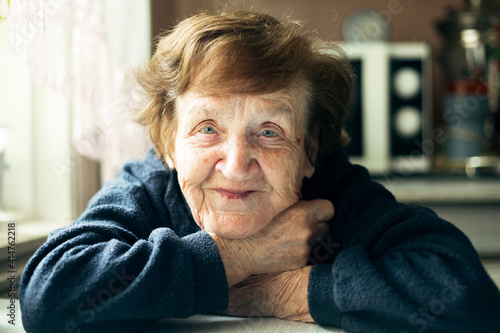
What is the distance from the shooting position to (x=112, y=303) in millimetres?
720

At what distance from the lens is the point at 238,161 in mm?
834

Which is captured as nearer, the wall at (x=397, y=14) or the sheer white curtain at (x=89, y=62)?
the sheer white curtain at (x=89, y=62)

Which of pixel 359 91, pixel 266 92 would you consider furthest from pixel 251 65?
pixel 359 91

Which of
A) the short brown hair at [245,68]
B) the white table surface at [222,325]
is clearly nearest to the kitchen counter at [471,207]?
the short brown hair at [245,68]

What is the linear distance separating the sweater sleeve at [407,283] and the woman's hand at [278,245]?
0.23 ft

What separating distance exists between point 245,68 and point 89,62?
0.66 meters

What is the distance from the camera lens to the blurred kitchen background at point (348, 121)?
120cm

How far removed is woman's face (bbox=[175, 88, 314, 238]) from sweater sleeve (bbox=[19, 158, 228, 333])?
0.08 metres

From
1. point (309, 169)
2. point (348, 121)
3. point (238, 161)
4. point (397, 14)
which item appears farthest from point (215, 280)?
point (397, 14)

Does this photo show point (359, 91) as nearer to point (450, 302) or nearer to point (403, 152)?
point (403, 152)

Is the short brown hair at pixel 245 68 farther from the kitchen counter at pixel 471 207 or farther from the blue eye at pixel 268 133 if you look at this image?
the kitchen counter at pixel 471 207

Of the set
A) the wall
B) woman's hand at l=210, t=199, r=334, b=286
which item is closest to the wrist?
woman's hand at l=210, t=199, r=334, b=286

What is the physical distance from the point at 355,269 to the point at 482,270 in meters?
0.18

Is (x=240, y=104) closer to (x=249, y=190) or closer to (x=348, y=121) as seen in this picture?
(x=249, y=190)
